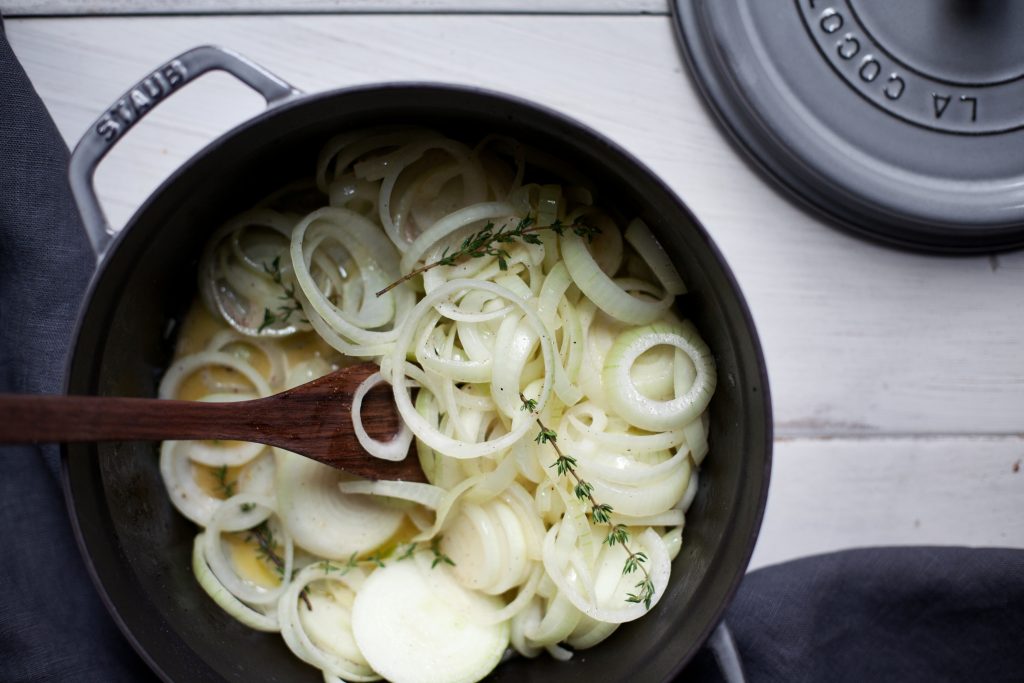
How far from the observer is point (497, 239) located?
1.27 m

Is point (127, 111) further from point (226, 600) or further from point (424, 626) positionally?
point (424, 626)

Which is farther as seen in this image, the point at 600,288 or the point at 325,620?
the point at 325,620

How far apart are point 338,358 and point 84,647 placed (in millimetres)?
658

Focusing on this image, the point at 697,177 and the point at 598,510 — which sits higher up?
the point at 697,177

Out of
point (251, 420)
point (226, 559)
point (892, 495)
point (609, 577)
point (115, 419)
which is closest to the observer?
point (115, 419)

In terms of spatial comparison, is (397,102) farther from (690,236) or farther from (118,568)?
(118,568)

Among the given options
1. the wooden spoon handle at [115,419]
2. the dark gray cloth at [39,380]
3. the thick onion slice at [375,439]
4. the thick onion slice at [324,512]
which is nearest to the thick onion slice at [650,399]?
the thick onion slice at [375,439]

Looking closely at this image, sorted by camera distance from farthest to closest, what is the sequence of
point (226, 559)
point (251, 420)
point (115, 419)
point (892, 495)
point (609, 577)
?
point (892, 495) → point (226, 559) → point (609, 577) → point (251, 420) → point (115, 419)

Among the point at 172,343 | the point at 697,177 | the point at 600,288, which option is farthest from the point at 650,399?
the point at 172,343

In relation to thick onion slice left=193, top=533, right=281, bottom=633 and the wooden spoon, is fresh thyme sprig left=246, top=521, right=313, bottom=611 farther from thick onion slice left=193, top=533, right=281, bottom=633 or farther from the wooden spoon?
the wooden spoon

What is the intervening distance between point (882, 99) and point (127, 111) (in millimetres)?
1308

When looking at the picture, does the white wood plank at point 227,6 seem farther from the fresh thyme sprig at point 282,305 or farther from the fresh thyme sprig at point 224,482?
the fresh thyme sprig at point 224,482

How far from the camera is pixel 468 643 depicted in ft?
4.44

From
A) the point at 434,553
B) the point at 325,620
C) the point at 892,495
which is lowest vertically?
the point at 325,620
